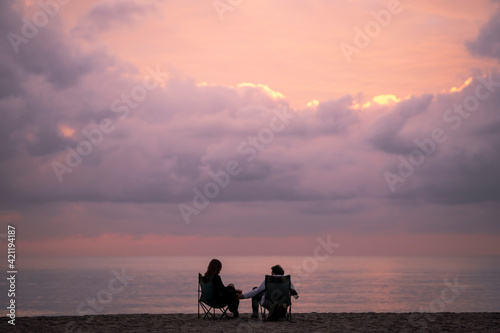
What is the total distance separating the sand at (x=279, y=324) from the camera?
1009 cm

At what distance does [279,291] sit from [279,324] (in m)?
0.68

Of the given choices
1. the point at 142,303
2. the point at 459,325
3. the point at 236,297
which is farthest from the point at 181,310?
the point at 459,325

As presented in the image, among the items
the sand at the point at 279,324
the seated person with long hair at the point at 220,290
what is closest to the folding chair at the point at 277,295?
the sand at the point at 279,324

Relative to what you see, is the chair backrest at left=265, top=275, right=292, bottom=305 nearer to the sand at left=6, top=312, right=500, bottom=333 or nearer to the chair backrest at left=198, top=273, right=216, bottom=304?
the sand at left=6, top=312, right=500, bottom=333

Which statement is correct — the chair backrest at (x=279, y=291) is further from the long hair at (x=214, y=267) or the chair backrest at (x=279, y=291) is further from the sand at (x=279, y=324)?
the long hair at (x=214, y=267)

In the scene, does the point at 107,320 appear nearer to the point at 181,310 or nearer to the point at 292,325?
the point at 292,325

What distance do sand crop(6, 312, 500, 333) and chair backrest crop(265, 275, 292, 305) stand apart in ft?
1.52

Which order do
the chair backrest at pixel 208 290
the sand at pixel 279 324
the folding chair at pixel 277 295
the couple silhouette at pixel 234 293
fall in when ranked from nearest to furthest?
1. the sand at pixel 279 324
2. the folding chair at pixel 277 295
3. the couple silhouette at pixel 234 293
4. the chair backrest at pixel 208 290

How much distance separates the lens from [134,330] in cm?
1007

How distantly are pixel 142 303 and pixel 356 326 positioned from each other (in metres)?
31.0

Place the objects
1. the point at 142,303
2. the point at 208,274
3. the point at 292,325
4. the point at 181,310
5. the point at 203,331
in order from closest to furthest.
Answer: the point at 203,331, the point at 292,325, the point at 208,274, the point at 181,310, the point at 142,303

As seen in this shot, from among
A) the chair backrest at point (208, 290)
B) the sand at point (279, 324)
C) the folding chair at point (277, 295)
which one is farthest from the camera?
the chair backrest at point (208, 290)

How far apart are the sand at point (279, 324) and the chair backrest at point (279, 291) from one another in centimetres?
46

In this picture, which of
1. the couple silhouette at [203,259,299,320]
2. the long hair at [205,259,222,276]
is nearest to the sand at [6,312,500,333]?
the couple silhouette at [203,259,299,320]
